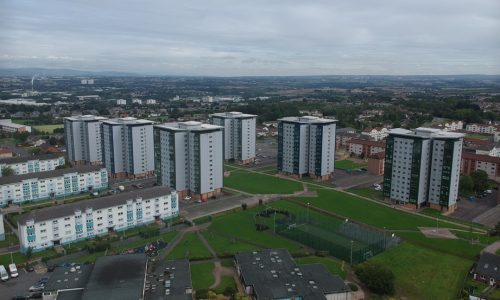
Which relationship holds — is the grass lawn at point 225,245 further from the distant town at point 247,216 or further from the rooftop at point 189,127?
the rooftop at point 189,127

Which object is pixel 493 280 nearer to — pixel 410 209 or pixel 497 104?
pixel 410 209

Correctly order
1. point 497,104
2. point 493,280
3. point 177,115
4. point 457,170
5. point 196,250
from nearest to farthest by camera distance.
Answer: point 493,280
point 196,250
point 457,170
point 177,115
point 497,104

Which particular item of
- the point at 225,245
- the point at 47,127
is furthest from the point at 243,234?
the point at 47,127

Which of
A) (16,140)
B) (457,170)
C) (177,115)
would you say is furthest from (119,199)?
(177,115)

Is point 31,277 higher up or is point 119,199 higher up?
point 119,199

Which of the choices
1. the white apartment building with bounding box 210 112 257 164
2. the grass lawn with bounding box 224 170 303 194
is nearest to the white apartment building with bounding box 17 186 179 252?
the grass lawn with bounding box 224 170 303 194

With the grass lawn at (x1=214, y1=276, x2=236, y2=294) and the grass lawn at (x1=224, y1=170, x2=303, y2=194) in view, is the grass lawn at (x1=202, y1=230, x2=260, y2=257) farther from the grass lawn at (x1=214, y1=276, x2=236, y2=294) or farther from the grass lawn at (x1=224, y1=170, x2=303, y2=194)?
the grass lawn at (x1=224, y1=170, x2=303, y2=194)

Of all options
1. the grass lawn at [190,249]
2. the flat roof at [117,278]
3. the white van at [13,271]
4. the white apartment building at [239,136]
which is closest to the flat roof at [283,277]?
the grass lawn at [190,249]
